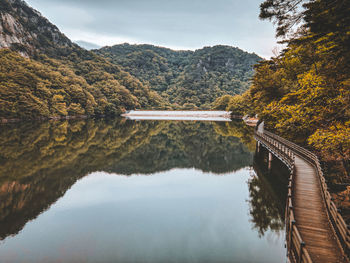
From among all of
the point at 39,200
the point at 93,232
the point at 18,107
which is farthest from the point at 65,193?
the point at 18,107

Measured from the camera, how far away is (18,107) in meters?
56.3

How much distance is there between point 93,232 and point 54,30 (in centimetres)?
18034

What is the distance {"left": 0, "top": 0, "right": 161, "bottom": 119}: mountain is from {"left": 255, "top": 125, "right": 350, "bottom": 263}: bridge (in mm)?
63764

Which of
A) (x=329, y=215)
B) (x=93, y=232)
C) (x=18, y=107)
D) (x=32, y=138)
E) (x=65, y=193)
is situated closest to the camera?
(x=329, y=215)

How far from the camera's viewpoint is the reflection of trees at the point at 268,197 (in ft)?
38.6

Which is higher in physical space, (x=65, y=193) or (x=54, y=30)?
(x=54, y=30)

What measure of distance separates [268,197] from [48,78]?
83798 millimetres

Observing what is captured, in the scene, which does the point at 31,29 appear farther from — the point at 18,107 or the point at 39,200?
the point at 39,200

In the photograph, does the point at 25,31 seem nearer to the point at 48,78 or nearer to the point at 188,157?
the point at 48,78

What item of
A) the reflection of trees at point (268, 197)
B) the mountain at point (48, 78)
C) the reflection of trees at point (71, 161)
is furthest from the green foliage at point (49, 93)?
the reflection of trees at point (268, 197)

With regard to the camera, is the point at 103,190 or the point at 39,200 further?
the point at 103,190

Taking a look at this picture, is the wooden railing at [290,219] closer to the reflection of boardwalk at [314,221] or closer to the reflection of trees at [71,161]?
the reflection of boardwalk at [314,221]

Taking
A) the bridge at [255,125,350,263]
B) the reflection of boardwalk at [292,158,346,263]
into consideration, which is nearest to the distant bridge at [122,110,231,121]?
the bridge at [255,125,350,263]

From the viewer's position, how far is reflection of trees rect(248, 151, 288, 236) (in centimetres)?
1177
